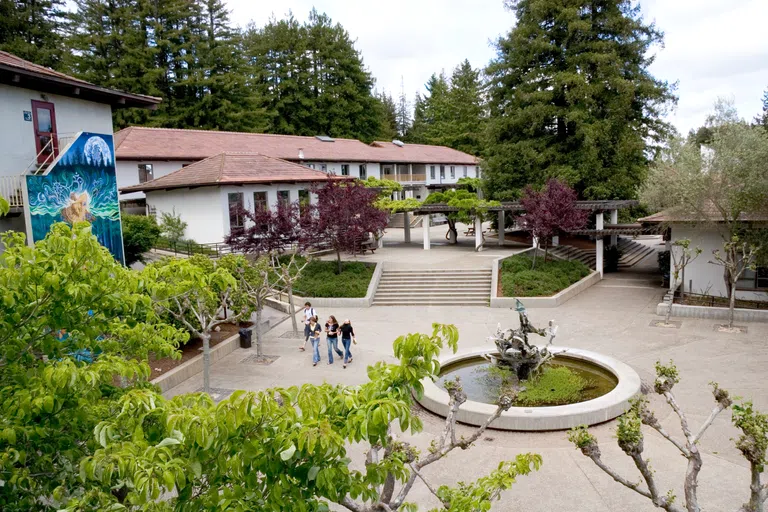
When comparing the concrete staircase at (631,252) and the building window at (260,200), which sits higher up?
the building window at (260,200)

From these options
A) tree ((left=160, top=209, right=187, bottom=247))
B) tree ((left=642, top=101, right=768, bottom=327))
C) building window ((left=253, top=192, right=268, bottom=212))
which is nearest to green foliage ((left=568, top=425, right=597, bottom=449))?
tree ((left=642, top=101, right=768, bottom=327))

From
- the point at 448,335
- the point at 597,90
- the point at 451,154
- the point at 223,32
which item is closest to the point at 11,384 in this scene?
the point at 448,335

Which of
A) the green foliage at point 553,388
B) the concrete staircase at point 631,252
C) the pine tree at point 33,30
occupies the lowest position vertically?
the green foliage at point 553,388

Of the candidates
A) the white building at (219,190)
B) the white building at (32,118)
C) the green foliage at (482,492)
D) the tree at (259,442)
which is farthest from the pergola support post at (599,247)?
the tree at (259,442)

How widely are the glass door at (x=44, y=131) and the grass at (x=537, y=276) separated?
1652 cm

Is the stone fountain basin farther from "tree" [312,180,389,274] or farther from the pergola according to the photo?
the pergola

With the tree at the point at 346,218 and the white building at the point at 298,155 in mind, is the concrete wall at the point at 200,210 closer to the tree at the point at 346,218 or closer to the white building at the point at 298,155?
the white building at the point at 298,155

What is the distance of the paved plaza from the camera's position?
844 centimetres

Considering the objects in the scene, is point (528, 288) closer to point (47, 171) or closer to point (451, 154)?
point (47, 171)

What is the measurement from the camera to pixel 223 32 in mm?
50906

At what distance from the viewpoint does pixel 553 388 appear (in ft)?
40.5

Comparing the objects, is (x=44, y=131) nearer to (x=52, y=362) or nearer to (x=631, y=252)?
(x=52, y=362)

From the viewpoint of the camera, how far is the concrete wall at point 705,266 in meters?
21.2

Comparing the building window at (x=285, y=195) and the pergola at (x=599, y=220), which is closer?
the pergola at (x=599, y=220)
